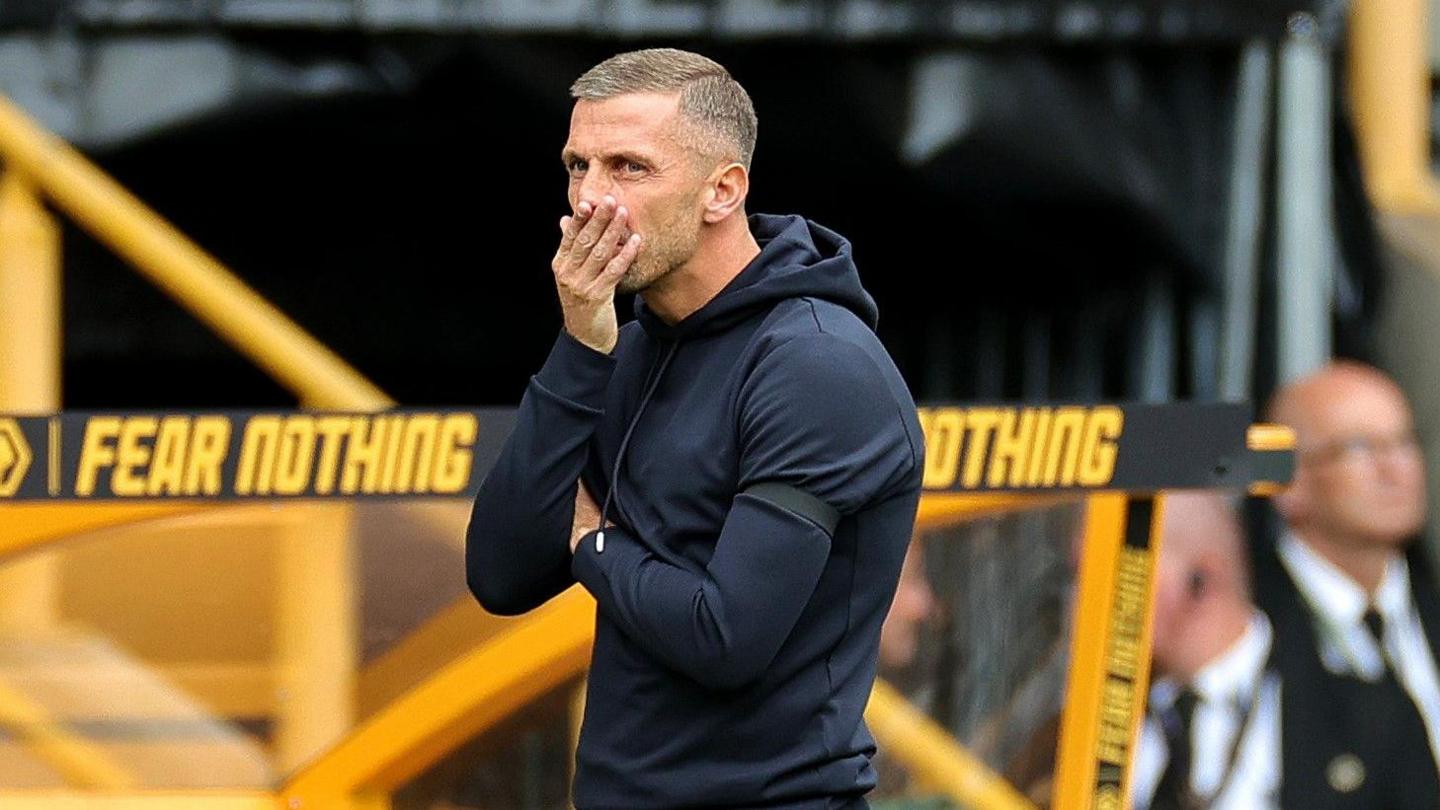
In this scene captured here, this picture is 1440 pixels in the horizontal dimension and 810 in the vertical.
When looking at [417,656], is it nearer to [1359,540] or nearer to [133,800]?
[133,800]

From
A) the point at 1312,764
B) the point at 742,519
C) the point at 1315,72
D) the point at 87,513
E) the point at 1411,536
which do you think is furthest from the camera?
the point at 1315,72

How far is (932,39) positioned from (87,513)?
2806 mm

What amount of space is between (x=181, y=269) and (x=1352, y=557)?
2.44 metres

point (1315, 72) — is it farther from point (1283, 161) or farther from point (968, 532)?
point (968, 532)

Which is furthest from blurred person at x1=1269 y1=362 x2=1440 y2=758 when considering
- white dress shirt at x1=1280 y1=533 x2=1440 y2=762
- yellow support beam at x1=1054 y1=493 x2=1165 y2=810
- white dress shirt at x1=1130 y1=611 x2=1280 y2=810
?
yellow support beam at x1=1054 y1=493 x2=1165 y2=810

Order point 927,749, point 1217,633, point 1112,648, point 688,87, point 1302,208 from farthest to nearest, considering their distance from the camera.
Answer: point 1302,208 → point 1217,633 → point 927,749 → point 1112,648 → point 688,87

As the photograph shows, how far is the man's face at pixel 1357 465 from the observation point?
4734 millimetres

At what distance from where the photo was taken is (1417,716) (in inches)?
168

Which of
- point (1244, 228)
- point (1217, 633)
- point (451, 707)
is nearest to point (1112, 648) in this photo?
point (1217, 633)

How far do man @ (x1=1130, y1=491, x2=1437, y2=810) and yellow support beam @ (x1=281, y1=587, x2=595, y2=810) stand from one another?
94cm

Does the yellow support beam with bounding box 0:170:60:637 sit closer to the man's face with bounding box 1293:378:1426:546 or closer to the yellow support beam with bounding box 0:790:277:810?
the yellow support beam with bounding box 0:790:277:810

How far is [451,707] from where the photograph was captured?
3.49 m

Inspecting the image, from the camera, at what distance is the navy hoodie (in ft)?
6.49

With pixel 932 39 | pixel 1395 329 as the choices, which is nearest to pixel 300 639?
pixel 932 39
